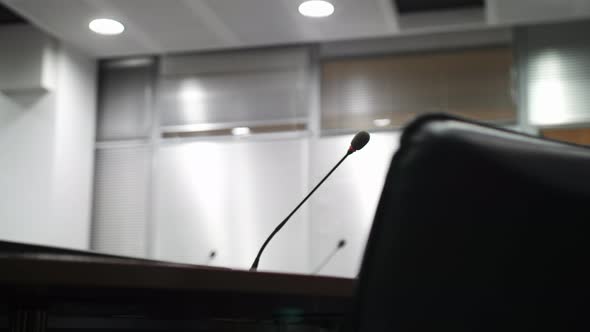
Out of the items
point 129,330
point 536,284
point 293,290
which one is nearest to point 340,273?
point 129,330

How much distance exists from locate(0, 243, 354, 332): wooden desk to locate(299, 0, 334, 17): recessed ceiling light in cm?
288

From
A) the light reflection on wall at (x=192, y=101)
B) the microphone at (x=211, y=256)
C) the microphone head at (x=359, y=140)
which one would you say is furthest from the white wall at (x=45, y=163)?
the microphone head at (x=359, y=140)

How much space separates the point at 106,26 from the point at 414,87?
189cm

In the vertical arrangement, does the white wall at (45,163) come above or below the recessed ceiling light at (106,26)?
below

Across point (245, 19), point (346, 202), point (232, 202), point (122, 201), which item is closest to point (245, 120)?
point (232, 202)

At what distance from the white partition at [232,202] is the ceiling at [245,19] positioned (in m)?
0.67

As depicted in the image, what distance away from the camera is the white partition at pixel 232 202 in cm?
438

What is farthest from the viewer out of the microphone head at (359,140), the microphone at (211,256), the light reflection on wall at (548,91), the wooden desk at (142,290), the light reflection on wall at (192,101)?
the light reflection on wall at (192,101)

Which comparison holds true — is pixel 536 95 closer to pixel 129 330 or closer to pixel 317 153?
pixel 317 153

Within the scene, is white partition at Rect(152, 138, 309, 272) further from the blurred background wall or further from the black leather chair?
the black leather chair

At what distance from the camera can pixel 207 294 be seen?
0.80 metres

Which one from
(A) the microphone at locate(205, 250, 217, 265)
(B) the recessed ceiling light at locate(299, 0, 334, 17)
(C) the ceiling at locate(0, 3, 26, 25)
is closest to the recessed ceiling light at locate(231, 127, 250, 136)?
(A) the microphone at locate(205, 250, 217, 265)

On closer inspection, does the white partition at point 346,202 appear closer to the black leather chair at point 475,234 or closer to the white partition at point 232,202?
the white partition at point 232,202

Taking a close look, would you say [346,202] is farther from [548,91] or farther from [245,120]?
[548,91]
